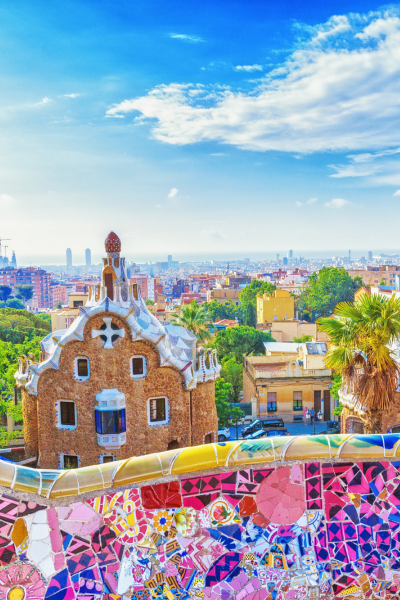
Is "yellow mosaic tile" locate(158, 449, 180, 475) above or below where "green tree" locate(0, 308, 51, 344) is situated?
above

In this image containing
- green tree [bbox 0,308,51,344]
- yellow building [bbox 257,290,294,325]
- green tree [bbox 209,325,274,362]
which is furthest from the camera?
yellow building [bbox 257,290,294,325]

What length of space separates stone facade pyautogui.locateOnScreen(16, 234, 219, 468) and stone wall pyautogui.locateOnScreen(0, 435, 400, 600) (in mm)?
13232

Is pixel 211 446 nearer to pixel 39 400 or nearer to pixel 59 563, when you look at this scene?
pixel 59 563

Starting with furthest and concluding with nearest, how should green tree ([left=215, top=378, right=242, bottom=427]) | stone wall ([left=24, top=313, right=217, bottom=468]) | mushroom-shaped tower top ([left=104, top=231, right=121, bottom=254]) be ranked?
green tree ([left=215, top=378, right=242, bottom=427]) → mushroom-shaped tower top ([left=104, top=231, right=121, bottom=254]) → stone wall ([left=24, top=313, right=217, bottom=468])

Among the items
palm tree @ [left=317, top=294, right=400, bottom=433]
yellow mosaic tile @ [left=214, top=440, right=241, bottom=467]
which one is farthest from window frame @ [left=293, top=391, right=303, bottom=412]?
yellow mosaic tile @ [left=214, top=440, right=241, bottom=467]

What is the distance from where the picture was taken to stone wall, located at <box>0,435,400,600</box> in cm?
548

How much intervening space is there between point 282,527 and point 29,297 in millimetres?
203237

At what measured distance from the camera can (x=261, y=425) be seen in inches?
1280

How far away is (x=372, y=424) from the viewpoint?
17.6 m

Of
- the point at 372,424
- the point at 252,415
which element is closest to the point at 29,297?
the point at 252,415

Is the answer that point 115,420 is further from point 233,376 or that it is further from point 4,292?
point 4,292

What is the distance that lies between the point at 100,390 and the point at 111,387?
42cm

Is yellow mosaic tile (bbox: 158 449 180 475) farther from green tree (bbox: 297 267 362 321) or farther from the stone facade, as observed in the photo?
green tree (bbox: 297 267 362 321)

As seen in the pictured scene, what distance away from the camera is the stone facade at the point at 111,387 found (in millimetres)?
18859
